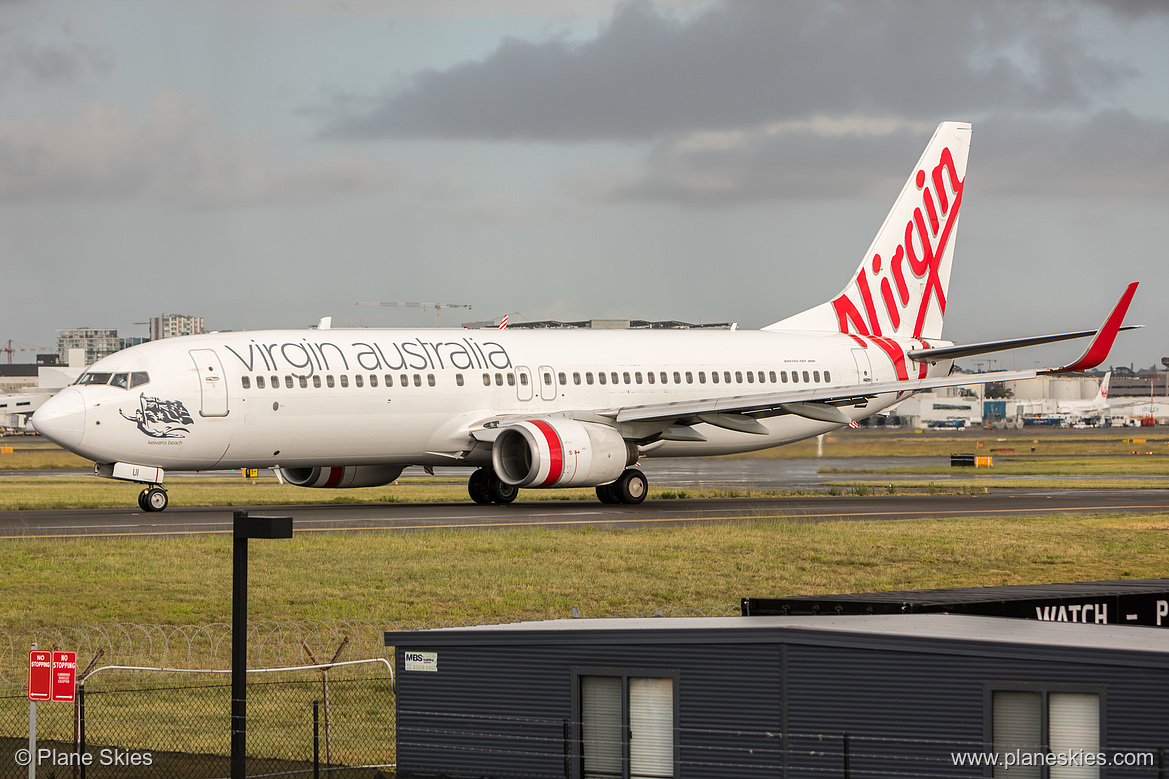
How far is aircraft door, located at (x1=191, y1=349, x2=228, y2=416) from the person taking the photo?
38.9 metres

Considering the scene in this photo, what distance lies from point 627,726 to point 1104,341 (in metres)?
32.4

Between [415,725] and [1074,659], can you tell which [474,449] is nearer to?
[415,725]

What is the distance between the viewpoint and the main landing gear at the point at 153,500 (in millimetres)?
40688

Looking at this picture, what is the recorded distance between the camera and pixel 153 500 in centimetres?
4078

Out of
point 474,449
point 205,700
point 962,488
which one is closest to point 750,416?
point 474,449

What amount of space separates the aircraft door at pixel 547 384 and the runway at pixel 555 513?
3415 mm

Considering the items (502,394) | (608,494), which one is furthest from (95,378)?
(608,494)

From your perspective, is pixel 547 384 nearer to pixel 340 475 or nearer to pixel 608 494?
pixel 608 494

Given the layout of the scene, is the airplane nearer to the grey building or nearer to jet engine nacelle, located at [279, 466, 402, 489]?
jet engine nacelle, located at [279, 466, 402, 489]

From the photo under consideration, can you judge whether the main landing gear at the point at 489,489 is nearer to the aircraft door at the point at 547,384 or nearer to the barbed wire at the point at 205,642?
the aircraft door at the point at 547,384

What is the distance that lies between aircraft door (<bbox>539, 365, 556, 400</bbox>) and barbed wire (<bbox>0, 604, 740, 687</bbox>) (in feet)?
62.8

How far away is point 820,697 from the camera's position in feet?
42.5

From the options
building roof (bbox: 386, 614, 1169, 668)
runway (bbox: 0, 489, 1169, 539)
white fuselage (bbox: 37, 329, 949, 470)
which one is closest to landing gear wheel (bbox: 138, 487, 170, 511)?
runway (bbox: 0, 489, 1169, 539)

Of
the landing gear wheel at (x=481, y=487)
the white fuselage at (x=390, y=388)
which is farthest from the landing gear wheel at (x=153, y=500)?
the landing gear wheel at (x=481, y=487)
